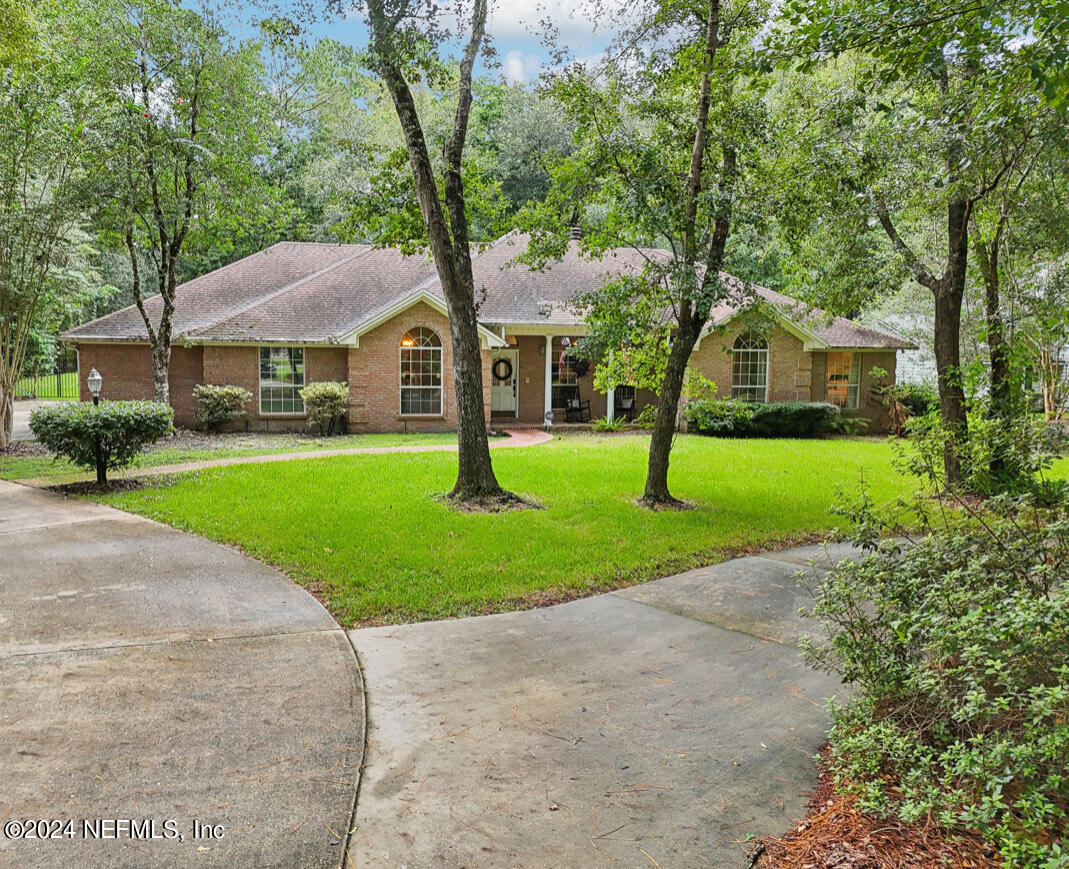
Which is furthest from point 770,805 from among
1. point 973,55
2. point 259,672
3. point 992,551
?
point 973,55

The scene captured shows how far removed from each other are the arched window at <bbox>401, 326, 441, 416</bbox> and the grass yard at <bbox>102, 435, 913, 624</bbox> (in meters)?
6.17

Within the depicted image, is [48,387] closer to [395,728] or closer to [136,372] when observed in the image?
[136,372]

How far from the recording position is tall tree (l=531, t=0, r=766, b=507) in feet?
29.5

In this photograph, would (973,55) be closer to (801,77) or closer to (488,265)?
(801,77)

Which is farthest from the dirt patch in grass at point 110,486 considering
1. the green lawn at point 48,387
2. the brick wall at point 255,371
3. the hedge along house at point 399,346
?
the green lawn at point 48,387

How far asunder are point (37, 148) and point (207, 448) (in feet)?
20.9

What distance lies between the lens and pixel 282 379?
64.6 feet

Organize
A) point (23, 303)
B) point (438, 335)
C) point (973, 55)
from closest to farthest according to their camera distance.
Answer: point (973, 55) → point (23, 303) → point (438, 335)

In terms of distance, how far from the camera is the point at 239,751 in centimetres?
338

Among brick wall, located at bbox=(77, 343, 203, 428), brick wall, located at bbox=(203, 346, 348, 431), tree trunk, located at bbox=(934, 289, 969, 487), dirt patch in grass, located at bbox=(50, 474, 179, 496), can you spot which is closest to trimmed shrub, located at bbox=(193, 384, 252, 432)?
brick wall, located at bbox=(203, 346, 348, 431)

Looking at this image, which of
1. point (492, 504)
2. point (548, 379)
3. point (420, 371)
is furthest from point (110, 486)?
point (548, 379)

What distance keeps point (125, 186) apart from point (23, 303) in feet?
10.0

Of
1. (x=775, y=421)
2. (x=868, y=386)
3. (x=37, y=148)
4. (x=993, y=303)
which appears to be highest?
(x=37, y=148)

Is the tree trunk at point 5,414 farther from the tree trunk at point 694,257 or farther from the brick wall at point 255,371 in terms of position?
the tree trunk at point 694,257
